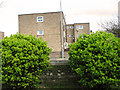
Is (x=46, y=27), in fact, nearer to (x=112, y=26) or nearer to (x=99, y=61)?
(x=112, y=26)

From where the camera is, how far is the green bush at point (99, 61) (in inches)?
208

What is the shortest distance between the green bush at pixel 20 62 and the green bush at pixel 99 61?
199 cm

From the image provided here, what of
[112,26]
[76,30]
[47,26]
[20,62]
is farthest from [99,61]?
[76,30]

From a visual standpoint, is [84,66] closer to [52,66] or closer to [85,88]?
[85,88]

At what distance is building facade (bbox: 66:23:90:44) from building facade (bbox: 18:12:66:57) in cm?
1525

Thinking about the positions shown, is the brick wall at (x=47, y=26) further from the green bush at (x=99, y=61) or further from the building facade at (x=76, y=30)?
the green bush at (x=99, y=61)

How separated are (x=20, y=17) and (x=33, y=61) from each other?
66.3ft

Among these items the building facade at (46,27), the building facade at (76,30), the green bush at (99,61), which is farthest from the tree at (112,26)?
the building facade at (76,30)

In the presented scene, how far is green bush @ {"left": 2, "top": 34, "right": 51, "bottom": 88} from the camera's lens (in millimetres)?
5430

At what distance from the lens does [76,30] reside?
40.0 metres

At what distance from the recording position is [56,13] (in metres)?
22.9

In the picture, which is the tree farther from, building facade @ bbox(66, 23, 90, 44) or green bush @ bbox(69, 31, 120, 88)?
building facade @ bbox(66, 23, 90, 44)

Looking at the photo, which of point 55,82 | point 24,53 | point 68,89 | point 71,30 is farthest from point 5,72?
point 71,30

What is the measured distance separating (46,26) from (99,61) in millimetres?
18974
